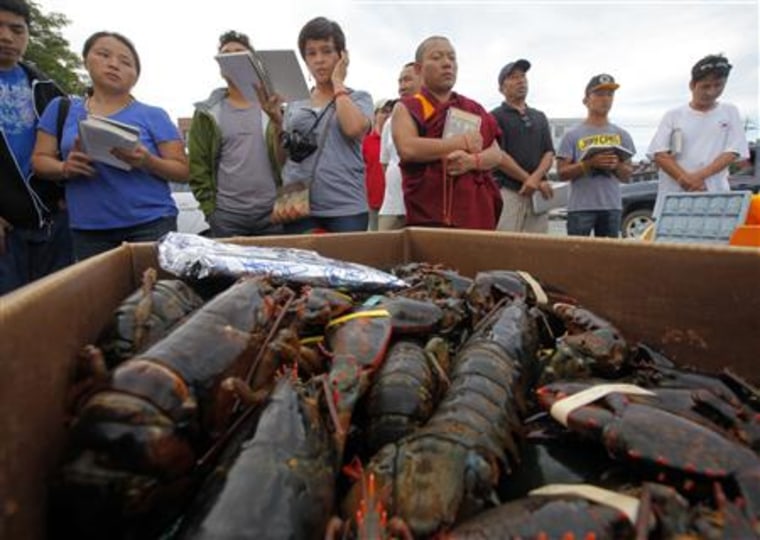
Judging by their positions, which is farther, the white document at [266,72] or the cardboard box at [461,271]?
the white document at [266,72]

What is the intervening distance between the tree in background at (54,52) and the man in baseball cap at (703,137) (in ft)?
54.9

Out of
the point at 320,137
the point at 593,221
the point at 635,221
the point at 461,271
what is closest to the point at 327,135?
the point at 320,137

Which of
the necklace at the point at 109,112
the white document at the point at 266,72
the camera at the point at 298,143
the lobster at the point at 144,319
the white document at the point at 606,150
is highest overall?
the white document at the point at 266,72

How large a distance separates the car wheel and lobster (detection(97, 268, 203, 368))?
26.9 ft

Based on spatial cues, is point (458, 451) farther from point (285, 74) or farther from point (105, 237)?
point (285, 74)

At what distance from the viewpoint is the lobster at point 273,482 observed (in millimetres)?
756

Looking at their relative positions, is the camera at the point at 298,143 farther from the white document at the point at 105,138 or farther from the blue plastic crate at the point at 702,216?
the blue plastic crate at the point at 702,216

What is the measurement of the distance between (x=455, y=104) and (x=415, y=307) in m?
1.87

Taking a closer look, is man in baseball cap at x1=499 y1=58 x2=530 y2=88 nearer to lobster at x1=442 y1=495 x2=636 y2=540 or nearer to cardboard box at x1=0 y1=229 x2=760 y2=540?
cardboard box at x1=0 y1=229 x2=760 y2=540

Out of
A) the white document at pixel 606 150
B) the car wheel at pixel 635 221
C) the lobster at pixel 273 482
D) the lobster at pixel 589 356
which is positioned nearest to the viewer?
the lobster at pixel 273 482

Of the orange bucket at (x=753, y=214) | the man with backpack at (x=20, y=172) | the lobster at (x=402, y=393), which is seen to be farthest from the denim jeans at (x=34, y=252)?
the orange bucket at (x=753, y=214)

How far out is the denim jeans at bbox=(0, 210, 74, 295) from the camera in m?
2.56

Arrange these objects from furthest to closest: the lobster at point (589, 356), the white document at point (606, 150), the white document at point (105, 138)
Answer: the white document at point (606, 150), the white document at point (105, 138), the lobster at point (589, 356)

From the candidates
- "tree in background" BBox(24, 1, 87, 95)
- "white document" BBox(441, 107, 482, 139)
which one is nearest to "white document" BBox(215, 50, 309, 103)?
"white document" BBox(441, 107, 482, 139)
